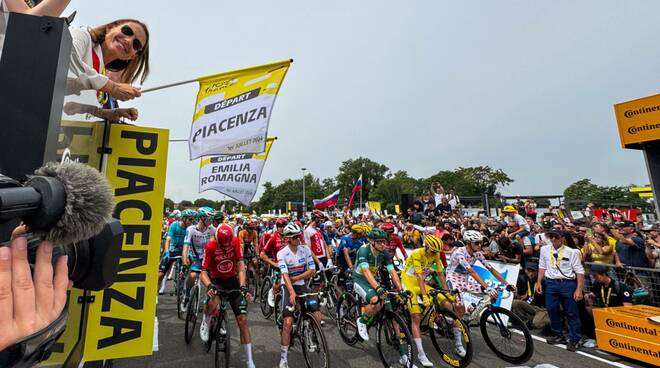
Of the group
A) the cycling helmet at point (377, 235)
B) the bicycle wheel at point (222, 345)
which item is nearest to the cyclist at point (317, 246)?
the cycling helmet at point (377, 235)

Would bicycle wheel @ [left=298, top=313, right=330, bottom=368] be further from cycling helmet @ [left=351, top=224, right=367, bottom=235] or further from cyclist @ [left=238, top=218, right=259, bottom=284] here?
cyclist @ [left=238, top=218, right=259, bottom=284]

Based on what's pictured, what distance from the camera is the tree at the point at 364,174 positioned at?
9762cm

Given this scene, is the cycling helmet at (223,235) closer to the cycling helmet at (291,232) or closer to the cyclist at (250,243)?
the cycling helmet at (291,232)

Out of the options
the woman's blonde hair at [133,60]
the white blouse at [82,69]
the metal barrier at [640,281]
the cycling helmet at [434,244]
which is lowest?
the metal barrier at [640,281]

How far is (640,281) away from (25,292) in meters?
8.83

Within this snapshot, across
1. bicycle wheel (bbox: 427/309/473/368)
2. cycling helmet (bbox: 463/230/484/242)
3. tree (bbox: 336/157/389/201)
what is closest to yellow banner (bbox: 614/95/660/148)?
cycling helmet (bbox: 463/230/484/242)

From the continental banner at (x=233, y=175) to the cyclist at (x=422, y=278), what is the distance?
3.42 m

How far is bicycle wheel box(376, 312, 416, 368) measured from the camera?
4621 millimetres

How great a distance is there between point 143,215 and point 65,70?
1589 mm

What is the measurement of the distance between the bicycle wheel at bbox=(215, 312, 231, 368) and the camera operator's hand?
4409mm

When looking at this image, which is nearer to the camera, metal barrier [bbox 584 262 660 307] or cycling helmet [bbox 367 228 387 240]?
cycling helmet [bbox 367 228 387 240]

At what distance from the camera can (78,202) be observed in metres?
0.61

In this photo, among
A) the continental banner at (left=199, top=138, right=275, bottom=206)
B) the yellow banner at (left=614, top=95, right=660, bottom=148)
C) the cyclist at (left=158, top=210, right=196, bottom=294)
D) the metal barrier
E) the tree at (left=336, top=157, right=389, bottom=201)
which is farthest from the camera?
the tree at (left=336, top=157, right=389, bottom=201)

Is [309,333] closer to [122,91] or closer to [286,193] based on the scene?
[122,91]
